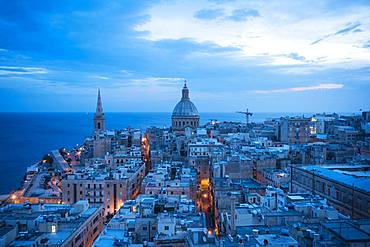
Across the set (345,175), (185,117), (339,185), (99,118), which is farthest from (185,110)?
(339,185)

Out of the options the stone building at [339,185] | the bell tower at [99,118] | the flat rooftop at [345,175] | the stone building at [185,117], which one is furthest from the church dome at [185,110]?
the flat rooftop at [345,175]

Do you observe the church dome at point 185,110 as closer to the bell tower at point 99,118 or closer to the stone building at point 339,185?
the bell tower at point 99,118

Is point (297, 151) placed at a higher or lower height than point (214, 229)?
higher

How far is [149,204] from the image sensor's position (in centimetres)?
3197

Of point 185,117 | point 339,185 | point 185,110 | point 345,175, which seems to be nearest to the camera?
point 339,185

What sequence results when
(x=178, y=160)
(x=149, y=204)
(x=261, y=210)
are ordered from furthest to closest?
(x=178, y=160), (x=149, y=204), (x=261, y=210)

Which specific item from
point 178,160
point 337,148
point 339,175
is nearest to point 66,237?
point 339,175

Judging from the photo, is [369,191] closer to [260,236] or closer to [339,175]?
[339,175]

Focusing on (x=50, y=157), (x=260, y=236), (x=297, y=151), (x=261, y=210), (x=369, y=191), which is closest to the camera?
(x=260, y=236)

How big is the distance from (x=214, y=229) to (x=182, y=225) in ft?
44.1

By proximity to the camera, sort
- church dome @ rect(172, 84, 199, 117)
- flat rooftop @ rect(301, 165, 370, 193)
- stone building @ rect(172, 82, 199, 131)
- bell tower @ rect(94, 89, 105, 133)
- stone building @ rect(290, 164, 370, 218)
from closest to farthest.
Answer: stone building @ rect(290, 164, 370, 218) → flat rooftop @ rect(301, 165, 370, 193) → bell tower @ rect(94, 89, 105, 133) → stone building @ rect(172, 82, 199, 131) → church dome @ rect(172, 84, 199, 117)

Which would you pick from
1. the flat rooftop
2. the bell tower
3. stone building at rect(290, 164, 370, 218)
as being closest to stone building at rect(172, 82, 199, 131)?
the bell tower

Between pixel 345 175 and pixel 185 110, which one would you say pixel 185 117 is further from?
pixel 345 175

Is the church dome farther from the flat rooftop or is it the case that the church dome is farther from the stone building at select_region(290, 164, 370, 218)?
the flat rooftop
